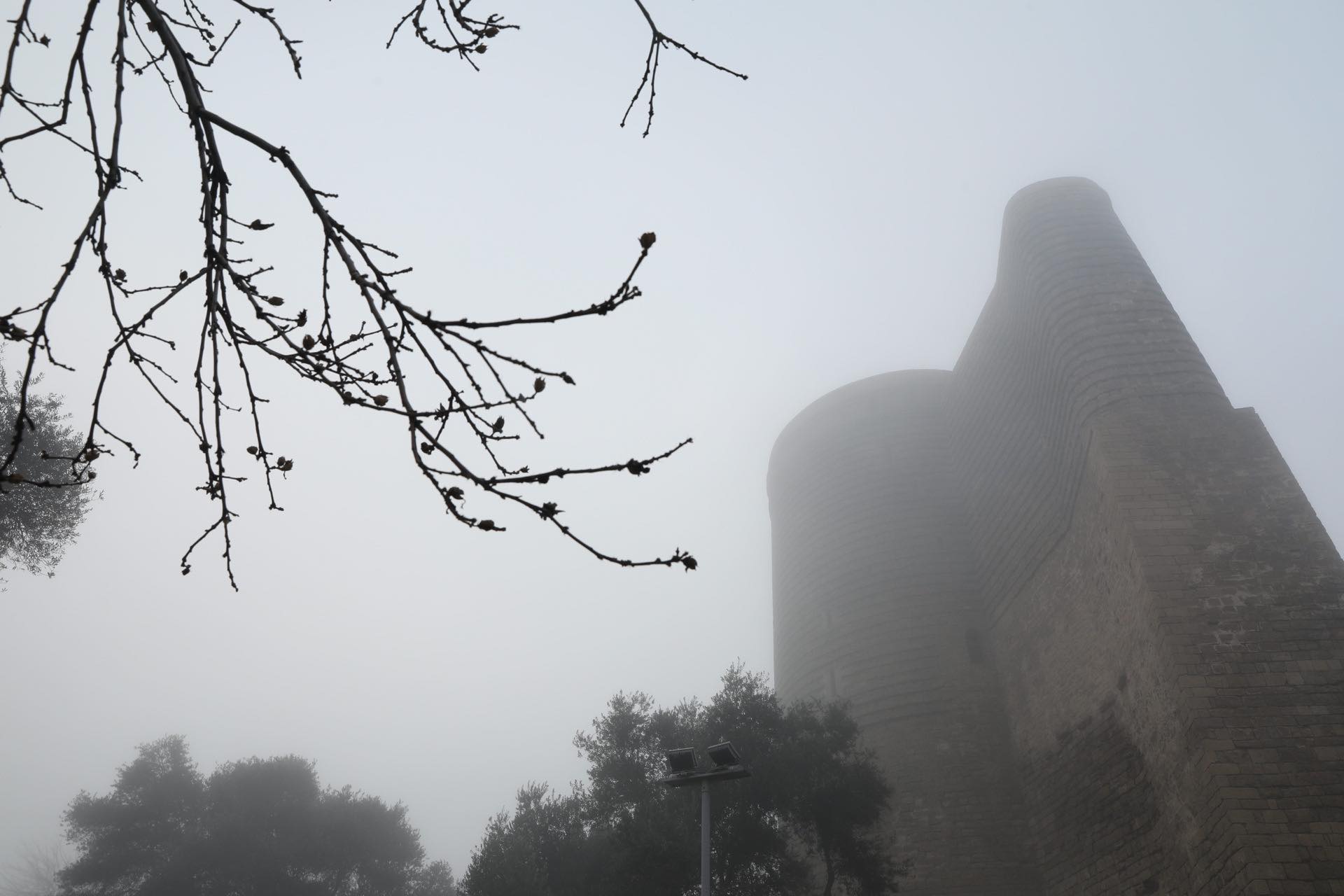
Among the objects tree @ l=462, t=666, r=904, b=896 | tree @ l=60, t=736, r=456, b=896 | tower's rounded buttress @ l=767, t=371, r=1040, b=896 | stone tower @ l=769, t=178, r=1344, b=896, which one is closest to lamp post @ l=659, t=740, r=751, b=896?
tree @ l=462, t=666, r=904, b=896

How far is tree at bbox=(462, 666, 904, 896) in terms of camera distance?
13.2m

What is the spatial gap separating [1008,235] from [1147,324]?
4.20 m

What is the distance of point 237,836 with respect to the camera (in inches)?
980

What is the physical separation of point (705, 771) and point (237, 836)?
73.4 feet

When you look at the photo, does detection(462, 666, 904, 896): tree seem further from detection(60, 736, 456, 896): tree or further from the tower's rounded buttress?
detection(60, 736, 456, 896): tree

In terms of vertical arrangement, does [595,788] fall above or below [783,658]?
below

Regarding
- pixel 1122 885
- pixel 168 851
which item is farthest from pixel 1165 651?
pixel 168 851

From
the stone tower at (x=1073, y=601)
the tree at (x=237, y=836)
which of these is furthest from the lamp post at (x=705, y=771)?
the tree at (x=237, y=836)

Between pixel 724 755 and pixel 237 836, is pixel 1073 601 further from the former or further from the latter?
pixel 237 836

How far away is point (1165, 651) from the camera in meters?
10.4

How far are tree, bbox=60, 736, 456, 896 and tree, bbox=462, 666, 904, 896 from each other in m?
12.9

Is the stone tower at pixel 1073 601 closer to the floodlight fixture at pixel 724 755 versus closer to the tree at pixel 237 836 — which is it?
the floodlight fixture at pixel 724 755

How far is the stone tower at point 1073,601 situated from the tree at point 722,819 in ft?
7.42

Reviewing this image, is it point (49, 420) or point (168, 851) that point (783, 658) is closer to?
point (49, 420)
